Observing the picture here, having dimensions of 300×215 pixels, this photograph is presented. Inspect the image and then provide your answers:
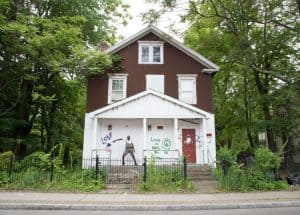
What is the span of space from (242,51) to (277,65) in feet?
20.7

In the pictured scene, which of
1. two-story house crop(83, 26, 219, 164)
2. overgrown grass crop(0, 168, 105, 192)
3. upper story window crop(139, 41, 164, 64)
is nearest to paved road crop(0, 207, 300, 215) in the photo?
overgrown grass crop(0, 168, 105, 192)

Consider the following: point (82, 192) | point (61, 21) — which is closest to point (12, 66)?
point (61, 21)

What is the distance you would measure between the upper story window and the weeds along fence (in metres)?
8.49

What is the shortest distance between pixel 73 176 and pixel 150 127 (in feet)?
23.0

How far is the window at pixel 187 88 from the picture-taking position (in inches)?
828

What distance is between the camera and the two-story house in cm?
1903

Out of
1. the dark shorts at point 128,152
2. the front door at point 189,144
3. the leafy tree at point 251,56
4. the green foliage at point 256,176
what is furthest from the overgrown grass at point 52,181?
the leafy tree at point 251,56

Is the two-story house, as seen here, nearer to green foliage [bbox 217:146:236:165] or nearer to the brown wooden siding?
the brown wooden siding

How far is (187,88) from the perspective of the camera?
69.7ft

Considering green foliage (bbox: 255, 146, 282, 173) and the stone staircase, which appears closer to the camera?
green foliage (bbox: 255, 146, 282, 173)

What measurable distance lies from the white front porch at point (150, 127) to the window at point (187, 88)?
153cm

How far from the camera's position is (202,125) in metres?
19.8

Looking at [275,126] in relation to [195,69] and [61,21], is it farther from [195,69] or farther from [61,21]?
[61,21]

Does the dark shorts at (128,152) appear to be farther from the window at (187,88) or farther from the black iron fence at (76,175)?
the window at (187,88)
